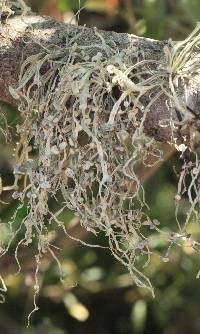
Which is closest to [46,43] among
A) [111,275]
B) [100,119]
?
[100,119]

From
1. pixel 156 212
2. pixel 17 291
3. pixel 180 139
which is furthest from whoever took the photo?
pixel 17 291

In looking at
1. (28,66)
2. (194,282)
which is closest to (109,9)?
(194,282)

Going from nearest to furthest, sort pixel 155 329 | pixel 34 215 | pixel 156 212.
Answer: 1. pixel 34 215
2. pixel 156 212
3. pixel 155 329

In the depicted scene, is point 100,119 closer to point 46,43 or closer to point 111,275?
point 46,43

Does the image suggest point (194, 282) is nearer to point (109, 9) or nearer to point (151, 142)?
point (109, 9)

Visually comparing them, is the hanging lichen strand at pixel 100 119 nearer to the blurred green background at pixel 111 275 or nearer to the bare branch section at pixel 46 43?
the bare branch section at pixel 46 43

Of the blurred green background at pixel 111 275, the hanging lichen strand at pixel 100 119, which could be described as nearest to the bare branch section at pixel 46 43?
the hanging lichen strand at pixel 100 119
